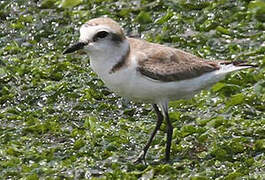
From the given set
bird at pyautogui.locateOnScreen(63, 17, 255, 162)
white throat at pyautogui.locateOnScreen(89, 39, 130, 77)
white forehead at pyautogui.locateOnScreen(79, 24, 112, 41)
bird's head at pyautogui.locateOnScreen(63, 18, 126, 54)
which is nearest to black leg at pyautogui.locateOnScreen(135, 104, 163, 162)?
bird at pyautogui.locateOnScreen(63, 17, 255, 162)

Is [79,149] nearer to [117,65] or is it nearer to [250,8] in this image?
[117,65]

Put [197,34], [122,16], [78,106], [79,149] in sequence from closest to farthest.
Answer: [79,149]
[78,106]
[197,34]
[122,16]

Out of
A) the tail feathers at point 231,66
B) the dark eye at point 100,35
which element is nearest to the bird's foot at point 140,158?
the tail feathers at point 231,66

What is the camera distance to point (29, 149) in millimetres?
8078

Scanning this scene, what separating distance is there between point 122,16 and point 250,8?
1.87m

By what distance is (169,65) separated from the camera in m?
7.52

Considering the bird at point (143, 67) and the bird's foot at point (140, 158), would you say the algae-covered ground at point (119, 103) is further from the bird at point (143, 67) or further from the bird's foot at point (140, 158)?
the bird at point (143, 67)

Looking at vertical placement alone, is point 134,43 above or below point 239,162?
above

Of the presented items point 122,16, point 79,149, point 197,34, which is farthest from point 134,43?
point 122,16

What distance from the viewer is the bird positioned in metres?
7.16

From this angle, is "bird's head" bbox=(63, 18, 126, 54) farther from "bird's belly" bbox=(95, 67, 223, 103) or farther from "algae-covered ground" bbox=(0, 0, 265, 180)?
"algae-covered ground" bbox=(0, 0, 265, 180)

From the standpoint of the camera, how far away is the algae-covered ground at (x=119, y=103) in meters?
7.63

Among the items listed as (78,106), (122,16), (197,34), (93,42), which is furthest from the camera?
(122,16)

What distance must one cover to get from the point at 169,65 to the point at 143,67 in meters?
0.36
